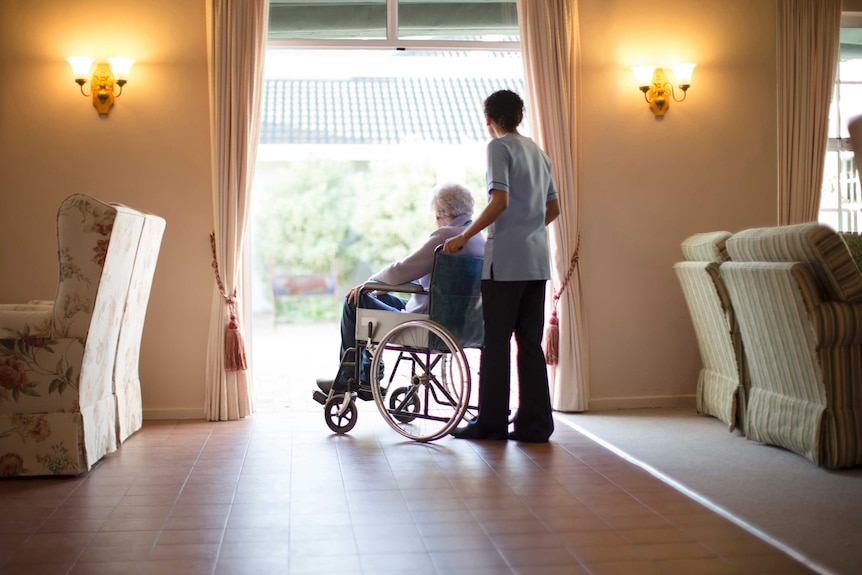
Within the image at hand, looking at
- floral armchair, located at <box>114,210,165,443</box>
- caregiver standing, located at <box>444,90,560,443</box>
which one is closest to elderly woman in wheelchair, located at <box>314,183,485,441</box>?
caregiver standing, located at <box>444,90,560,443</box>

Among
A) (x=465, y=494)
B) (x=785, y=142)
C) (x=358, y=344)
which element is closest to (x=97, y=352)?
(x=358, y=344)

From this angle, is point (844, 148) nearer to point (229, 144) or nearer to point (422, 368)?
point (422, 368)

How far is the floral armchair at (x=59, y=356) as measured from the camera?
3.44 meters

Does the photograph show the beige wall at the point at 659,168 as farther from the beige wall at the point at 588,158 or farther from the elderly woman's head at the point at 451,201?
the elderly woman's head at the point at 451,201

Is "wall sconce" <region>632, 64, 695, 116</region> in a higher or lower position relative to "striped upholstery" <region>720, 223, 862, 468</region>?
higher

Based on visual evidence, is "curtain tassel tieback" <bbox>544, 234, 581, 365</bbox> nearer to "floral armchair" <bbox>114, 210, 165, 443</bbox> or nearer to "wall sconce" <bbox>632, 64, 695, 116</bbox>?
"wall sconce" <bbox>632, 64, 695, 116</bbox>

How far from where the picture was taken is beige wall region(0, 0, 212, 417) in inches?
185

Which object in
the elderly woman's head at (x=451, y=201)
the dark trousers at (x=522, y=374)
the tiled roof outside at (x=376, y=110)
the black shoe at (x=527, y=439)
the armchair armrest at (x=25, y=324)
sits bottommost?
the black shoe at (x=527, y=439)

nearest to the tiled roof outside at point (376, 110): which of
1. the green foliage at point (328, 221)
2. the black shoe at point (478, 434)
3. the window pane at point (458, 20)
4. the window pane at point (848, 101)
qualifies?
the green foliage at point (328, 221)

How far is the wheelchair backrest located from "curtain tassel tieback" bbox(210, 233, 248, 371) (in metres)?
1.32

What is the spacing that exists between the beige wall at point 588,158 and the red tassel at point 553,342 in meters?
0.26

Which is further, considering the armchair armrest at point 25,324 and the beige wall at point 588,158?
the beige wall at point 588,158

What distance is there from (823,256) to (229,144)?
3039mm

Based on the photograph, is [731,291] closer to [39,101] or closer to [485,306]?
[485,306]
